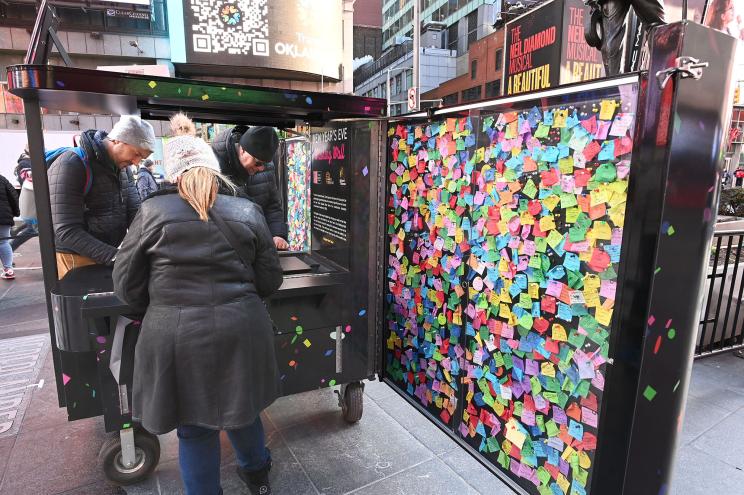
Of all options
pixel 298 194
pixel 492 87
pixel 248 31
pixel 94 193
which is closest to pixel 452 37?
pixel 492 87

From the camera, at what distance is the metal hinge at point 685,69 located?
4.53 feet

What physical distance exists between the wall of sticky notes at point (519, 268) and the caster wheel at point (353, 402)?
0.52 m

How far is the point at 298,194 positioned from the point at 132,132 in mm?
1619

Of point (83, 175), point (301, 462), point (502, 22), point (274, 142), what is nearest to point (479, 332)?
point (301, 462)

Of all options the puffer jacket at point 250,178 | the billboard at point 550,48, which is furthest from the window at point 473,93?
the puffer jacket at point 250,178

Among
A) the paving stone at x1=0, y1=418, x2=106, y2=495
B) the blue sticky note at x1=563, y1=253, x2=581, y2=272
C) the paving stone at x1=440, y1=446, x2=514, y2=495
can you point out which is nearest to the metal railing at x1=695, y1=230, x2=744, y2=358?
the paving stone at x1=440, y1=446, x2=514, y2=495

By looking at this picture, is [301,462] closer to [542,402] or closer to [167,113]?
[542,402]

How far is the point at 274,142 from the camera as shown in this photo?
315 cm

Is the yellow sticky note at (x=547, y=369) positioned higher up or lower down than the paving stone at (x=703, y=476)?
higher up

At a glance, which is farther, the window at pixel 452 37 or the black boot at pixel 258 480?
the window at pixel 452 37

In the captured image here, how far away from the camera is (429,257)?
2.66m

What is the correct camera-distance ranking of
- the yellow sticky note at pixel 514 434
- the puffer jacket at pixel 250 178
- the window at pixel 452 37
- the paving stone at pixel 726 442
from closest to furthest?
the yellow sticky note at pixel 514 434 < the paving stone at pixel 726 442 < the puffer jacket at pixel 250 178 < the window at pixel 452 37

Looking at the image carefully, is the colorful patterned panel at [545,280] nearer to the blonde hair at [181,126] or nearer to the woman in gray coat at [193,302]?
the woman in gray coat at [193,302]

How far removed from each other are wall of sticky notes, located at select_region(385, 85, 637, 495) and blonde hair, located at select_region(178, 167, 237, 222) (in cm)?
124
